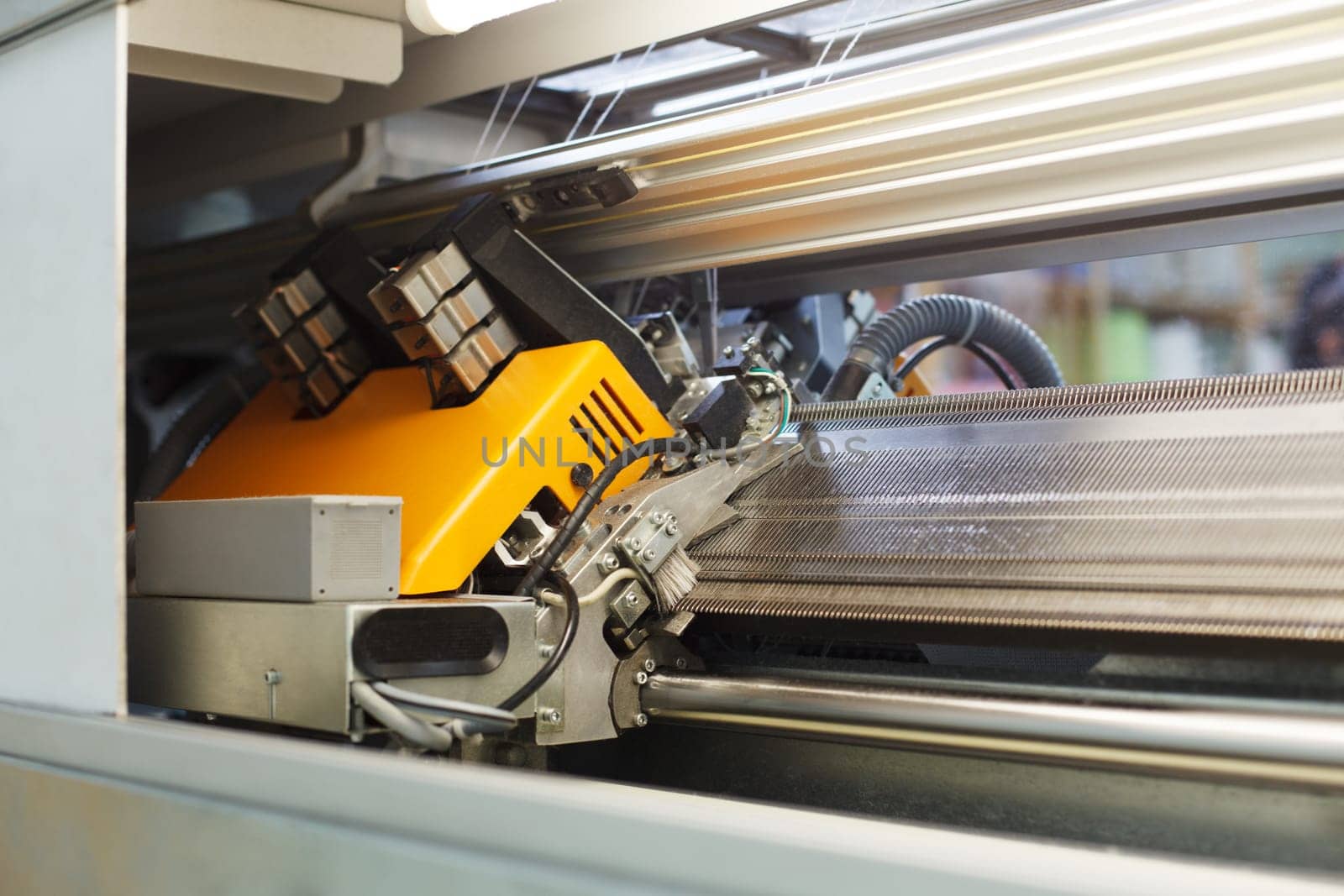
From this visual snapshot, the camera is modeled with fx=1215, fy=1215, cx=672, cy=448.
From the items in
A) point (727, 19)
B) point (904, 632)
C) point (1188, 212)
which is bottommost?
point (904, 632)

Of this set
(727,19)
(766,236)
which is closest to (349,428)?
(766,236)

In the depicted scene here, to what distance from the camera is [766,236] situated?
5.82 feet

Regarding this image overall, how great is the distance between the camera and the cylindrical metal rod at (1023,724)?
1.05 metres

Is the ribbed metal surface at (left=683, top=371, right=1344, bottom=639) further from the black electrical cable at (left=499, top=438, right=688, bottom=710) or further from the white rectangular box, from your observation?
the white rectangular box

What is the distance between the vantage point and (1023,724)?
47.3 inches

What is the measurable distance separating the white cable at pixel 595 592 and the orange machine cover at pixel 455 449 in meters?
0.11

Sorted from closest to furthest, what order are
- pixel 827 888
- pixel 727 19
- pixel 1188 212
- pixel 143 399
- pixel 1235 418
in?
pixel 827 888, pixel 1235 418, pixel 727 19, pixel 1188 212, pixel 143 399

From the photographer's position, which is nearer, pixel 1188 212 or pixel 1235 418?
pixel 1235 418

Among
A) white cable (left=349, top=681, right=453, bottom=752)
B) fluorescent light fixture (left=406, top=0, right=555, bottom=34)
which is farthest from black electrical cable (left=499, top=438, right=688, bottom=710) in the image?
fluorescent light fixture (left=406, top=0, right=555, bottom=34)

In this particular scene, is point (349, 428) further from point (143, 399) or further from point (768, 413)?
point (143, 399)

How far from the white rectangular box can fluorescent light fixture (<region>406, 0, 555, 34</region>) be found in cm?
59

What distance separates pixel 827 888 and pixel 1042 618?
20.7 inches

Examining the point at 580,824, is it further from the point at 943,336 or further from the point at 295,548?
the point at 943,336

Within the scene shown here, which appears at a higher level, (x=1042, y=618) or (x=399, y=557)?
(x=399, y=557)
